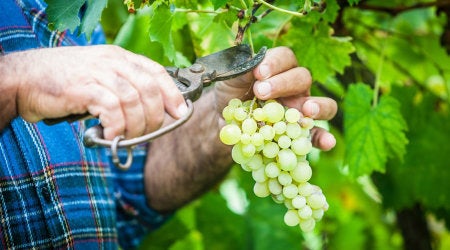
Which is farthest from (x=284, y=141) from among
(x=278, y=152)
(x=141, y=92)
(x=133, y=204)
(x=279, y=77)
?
(x=133, y=204)

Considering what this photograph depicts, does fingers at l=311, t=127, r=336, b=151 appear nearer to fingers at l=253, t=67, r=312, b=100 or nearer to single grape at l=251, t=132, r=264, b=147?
fingers at l=253, t=67, r=312, b=100

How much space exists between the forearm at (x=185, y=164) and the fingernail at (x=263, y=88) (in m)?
0.50

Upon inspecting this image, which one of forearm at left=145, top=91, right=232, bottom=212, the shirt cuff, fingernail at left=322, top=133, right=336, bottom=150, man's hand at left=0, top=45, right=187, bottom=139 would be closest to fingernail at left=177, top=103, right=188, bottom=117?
man's hand at left=0, top=45, right=187, bottom=139

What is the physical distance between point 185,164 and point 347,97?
449 mm

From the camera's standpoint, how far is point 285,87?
3.15 ft

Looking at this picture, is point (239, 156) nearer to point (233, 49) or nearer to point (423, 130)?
point (233, 49)

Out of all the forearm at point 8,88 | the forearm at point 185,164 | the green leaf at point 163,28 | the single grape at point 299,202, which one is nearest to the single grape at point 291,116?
the single grape at point 299,202

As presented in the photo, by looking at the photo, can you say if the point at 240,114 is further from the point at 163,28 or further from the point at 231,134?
the point at 163,28

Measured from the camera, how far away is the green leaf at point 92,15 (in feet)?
2.82

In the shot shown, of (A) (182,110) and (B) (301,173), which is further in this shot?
(B) (301,173)

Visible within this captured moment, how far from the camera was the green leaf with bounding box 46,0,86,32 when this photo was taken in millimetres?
886

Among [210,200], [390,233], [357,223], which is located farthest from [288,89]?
[390,233]

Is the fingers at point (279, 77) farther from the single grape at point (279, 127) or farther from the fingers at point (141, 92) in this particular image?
the fingers at point (141, 92)

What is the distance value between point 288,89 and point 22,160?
1.57 ft
